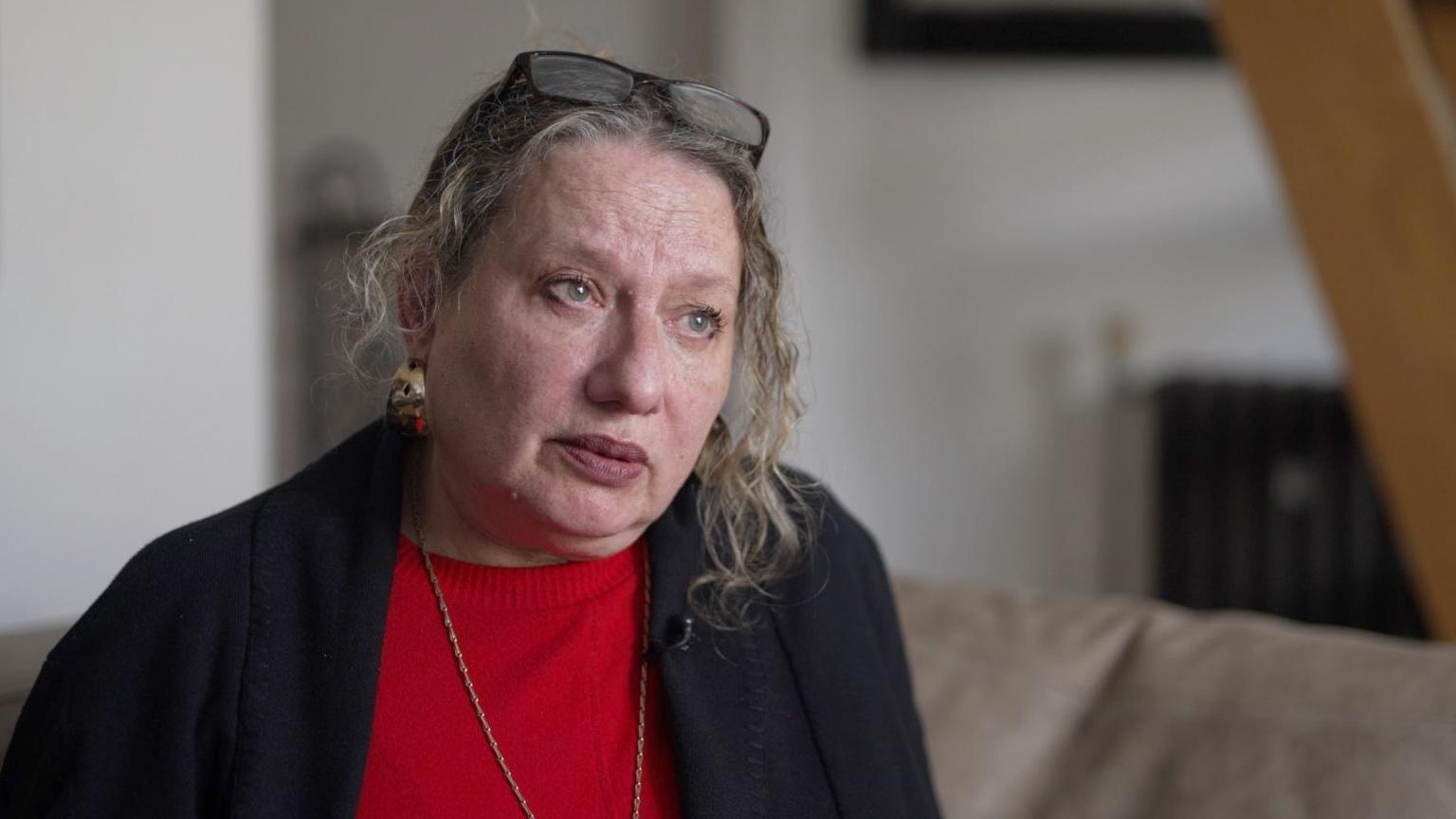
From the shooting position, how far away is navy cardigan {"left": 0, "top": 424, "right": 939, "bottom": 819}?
Result: 3.55 feet

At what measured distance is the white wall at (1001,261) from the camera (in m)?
3.65

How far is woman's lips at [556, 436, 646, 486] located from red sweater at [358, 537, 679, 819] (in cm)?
14

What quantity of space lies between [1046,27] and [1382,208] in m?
1.69

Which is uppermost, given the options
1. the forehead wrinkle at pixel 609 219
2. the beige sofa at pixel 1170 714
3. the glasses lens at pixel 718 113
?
the glasses lens at pixel 718 113

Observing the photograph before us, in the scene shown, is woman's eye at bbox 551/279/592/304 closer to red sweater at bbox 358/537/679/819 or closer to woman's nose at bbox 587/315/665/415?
woman's nose at bbox 587/315/665/415

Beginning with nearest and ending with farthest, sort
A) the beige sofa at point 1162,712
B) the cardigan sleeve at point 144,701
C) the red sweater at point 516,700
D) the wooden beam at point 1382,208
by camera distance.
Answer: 1. the cardigan sleeve at point 144,701
2. the red sweater at point 516,700
3. the beige sofa at point 1162,712
4. the wooden beam at point 1382,208

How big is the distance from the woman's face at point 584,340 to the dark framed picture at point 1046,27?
258cm

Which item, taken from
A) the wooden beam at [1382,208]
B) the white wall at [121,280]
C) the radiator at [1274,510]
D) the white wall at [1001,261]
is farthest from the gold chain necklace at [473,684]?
the radiator at [1274,510]

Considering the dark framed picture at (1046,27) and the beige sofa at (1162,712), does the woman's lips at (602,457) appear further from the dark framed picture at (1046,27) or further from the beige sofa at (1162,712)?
the dark framed picture at (1046,27)

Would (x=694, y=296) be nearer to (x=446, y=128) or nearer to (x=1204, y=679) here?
(x=446, y=128)

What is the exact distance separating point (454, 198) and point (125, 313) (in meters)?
0.63

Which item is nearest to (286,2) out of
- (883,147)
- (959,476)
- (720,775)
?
(883,147)

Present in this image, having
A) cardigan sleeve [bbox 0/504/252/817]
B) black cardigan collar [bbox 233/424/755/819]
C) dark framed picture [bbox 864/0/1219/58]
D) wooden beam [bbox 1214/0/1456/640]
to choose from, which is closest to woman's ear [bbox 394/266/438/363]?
black cardigan collar [bbox 233/424/755/819]

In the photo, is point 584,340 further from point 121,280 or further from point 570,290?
point 121,280
